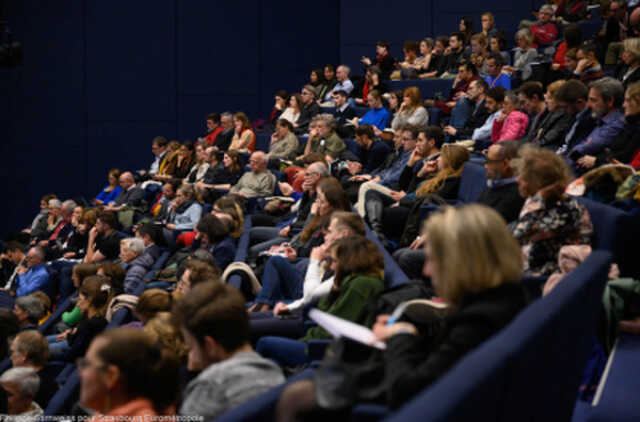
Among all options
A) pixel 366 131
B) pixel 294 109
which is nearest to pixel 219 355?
pixel 366 131

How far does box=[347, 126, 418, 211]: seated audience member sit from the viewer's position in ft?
16.5

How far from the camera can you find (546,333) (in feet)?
4.70

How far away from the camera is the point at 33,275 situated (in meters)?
6.29

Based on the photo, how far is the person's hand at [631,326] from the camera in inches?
102

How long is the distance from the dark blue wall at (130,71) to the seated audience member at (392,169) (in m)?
4.53

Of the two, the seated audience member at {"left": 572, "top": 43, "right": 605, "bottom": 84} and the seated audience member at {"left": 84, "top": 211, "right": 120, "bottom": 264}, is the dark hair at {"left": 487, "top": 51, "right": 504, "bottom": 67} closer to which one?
the seated audience member at {"left": 572, "top": 43, "right": 605, "bottom": 84}

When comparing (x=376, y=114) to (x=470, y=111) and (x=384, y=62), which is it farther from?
(x=384, y=62)

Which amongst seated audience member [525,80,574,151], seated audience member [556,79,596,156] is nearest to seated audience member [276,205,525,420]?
seated audience member [556,79,596,156]

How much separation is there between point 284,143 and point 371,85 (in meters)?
1.56

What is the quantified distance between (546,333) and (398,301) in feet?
2.47

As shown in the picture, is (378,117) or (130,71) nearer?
(378,117)

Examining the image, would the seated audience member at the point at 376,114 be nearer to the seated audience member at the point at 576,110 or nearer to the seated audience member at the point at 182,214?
the seated audience member at the point at 182,214

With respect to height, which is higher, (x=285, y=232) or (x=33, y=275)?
(x=285, y=232)

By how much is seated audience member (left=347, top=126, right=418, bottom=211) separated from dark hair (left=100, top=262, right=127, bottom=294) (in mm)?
1651
